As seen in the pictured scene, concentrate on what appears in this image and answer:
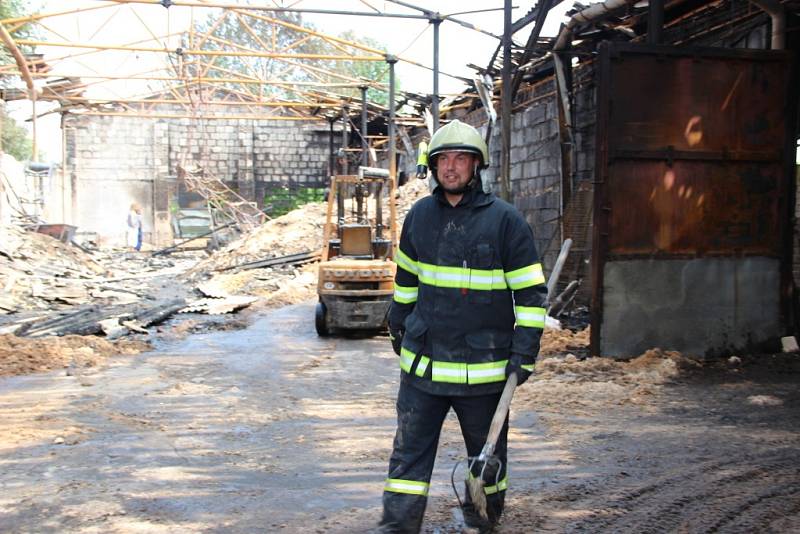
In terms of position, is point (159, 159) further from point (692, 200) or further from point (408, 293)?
point (408, 293)

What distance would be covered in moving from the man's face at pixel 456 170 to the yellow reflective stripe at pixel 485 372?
78 cm

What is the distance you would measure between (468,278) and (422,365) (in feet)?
1.43

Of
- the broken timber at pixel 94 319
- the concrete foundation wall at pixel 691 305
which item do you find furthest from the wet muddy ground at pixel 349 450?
the broken timber at pixel 94 319

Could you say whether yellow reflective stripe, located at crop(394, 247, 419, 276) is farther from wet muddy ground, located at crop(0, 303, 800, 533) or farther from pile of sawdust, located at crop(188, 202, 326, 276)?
pile of sawdust, located at crop(188, 202, 326, 276)

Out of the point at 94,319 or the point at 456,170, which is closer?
the point at 456,170

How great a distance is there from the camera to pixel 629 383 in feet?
21.6

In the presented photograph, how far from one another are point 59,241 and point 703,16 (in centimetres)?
1672

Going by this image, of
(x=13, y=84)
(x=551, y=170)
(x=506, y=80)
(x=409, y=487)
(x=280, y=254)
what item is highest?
(x=13, y=84)

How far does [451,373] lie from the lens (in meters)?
3.17

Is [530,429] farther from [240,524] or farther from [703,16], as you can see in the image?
[703,16]

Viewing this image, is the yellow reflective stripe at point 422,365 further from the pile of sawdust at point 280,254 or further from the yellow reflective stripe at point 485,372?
the pile of sawdust at point 280,254

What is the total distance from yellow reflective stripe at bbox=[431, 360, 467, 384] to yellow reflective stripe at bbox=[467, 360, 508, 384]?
23mm

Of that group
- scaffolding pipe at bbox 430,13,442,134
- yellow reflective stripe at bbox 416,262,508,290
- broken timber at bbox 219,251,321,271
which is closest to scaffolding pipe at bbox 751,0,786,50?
yellow reflective stripe at bbox 416,262,508,290

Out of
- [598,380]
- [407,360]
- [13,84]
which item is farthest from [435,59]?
[13,84]
